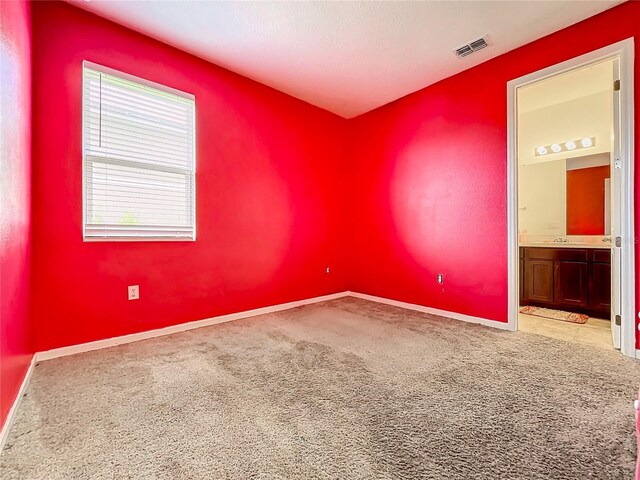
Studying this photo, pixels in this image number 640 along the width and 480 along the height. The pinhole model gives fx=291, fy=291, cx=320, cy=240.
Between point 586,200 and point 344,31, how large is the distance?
3672 mm

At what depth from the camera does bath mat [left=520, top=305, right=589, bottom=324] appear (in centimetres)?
324

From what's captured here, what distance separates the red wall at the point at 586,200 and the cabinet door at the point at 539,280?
2.28ft

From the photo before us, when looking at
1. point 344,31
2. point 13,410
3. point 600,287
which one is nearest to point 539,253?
point 600,287

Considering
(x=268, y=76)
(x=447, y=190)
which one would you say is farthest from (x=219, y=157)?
(x=447, y=190)

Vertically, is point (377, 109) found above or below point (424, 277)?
above

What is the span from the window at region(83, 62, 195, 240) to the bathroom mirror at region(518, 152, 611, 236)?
14.1 ft

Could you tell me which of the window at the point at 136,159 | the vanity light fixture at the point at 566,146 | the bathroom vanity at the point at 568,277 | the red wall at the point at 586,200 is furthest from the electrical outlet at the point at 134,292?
the vanity light fixture at the point at 566,146

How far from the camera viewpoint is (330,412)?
1.50 meters

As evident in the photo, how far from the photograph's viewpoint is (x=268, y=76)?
3348mm

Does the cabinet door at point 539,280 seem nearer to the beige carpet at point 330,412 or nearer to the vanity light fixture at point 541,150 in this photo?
the beige carpet at point 330,412

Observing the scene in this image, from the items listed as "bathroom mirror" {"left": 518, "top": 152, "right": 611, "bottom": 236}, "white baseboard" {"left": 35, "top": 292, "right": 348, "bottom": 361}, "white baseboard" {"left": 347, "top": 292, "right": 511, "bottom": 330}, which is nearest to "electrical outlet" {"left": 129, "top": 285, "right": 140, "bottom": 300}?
"white baseboard" {"left": 35, "top": 292, "right": 348, "bottom": 361}

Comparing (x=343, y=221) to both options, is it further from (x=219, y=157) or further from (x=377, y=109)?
(x=219, y=157)

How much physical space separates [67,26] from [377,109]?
339 cm

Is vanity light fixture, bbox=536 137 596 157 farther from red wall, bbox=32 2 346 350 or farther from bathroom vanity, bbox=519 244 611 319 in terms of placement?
red wall, bbox=32 2 346 350
